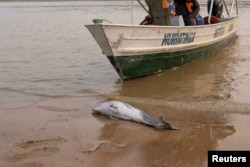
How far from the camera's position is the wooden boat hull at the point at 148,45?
7.09 m

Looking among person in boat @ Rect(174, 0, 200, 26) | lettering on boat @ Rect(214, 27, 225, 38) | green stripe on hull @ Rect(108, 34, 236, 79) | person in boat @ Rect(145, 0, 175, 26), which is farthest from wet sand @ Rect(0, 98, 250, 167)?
lettering on boat @ Rect(214, 27, 225, 38)

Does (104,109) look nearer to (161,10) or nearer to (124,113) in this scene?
(124,113)

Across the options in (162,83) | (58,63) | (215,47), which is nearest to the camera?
(162,83)

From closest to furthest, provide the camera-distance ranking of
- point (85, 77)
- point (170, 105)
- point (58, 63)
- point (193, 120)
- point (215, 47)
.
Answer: point (193, 120)
point (170, 105)
point (85, 77)
point (58, 63)
point (215, 47)

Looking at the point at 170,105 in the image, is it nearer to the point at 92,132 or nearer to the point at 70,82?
the point at 92,132

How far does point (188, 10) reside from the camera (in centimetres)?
944

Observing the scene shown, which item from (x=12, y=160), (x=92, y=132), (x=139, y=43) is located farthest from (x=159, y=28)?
(x=12, y=160)

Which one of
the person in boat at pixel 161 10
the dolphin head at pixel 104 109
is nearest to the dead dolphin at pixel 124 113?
the dolphin head at pixel 104 109

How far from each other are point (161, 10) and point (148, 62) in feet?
4.09

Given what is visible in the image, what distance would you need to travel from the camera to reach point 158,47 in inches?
314

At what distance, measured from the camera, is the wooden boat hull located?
709 cm

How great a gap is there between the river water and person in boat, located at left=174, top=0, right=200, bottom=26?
43.6 inches

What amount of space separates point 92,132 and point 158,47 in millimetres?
3362

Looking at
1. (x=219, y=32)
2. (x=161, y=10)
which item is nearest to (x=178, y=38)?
(x=161, y=10)
